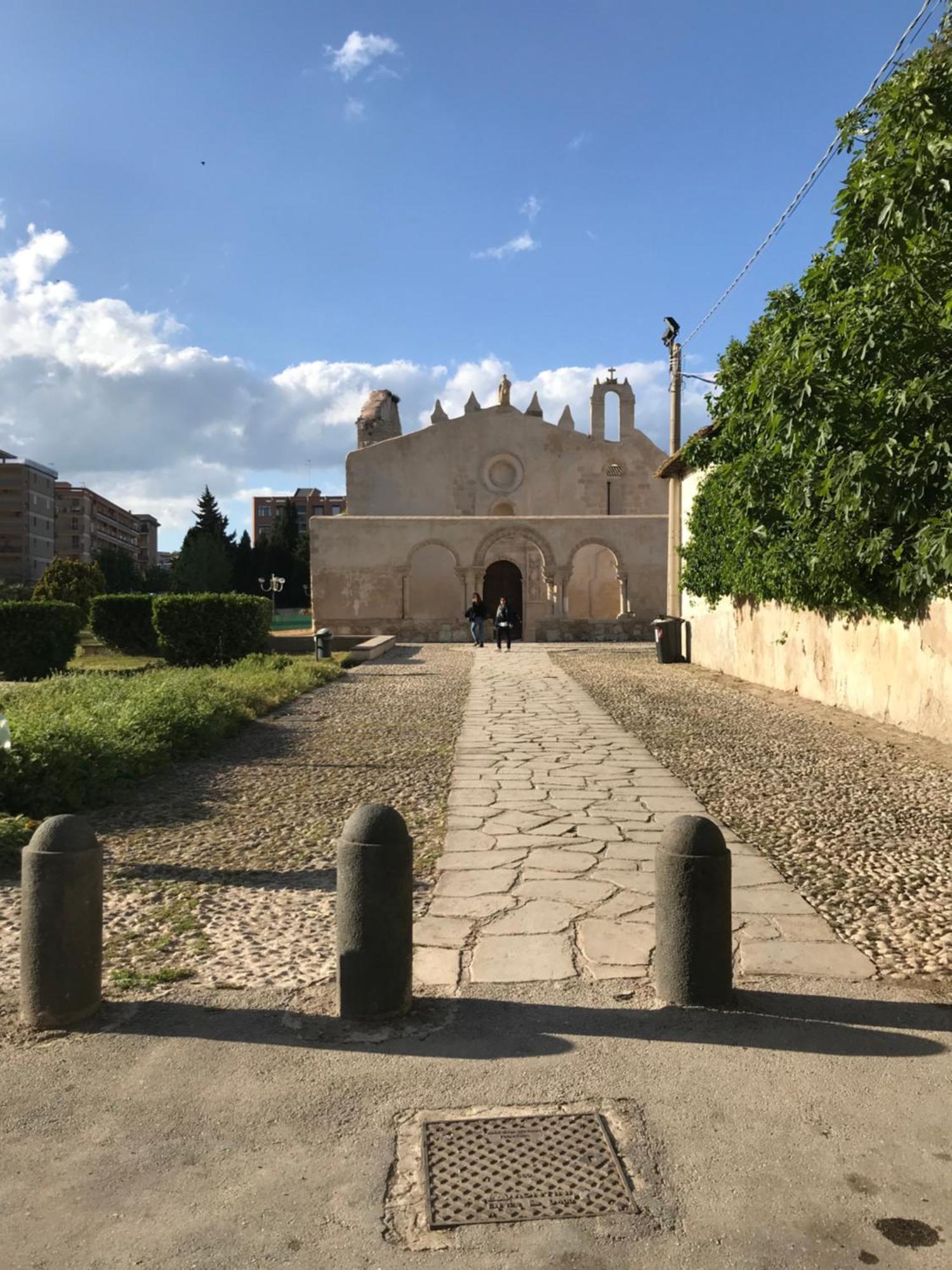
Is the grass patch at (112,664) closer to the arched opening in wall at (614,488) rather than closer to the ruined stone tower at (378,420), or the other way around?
the arched opening in wall at (614,488)

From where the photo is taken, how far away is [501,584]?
125ft

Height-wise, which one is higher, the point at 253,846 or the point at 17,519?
the point at 17,519

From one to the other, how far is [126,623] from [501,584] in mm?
16234

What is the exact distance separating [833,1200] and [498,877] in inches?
113

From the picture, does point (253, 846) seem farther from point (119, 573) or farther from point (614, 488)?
point (119, 573)

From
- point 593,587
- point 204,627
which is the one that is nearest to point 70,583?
point 593,587

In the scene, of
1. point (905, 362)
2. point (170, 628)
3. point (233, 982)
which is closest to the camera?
point (233, 982)

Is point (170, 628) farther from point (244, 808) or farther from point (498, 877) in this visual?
point (498, 877)

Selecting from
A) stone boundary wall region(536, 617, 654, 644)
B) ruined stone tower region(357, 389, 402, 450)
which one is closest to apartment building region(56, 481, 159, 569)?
ruined stone tower region(357, 389, 402, 450)

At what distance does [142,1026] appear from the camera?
3.32 meters

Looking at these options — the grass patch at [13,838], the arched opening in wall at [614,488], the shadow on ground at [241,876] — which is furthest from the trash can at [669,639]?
the arched opening in wall at [614,488]

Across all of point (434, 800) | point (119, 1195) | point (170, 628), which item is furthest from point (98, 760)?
point (170, 628)

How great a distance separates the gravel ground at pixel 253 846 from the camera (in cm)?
402

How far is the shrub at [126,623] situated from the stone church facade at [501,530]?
766 cm
